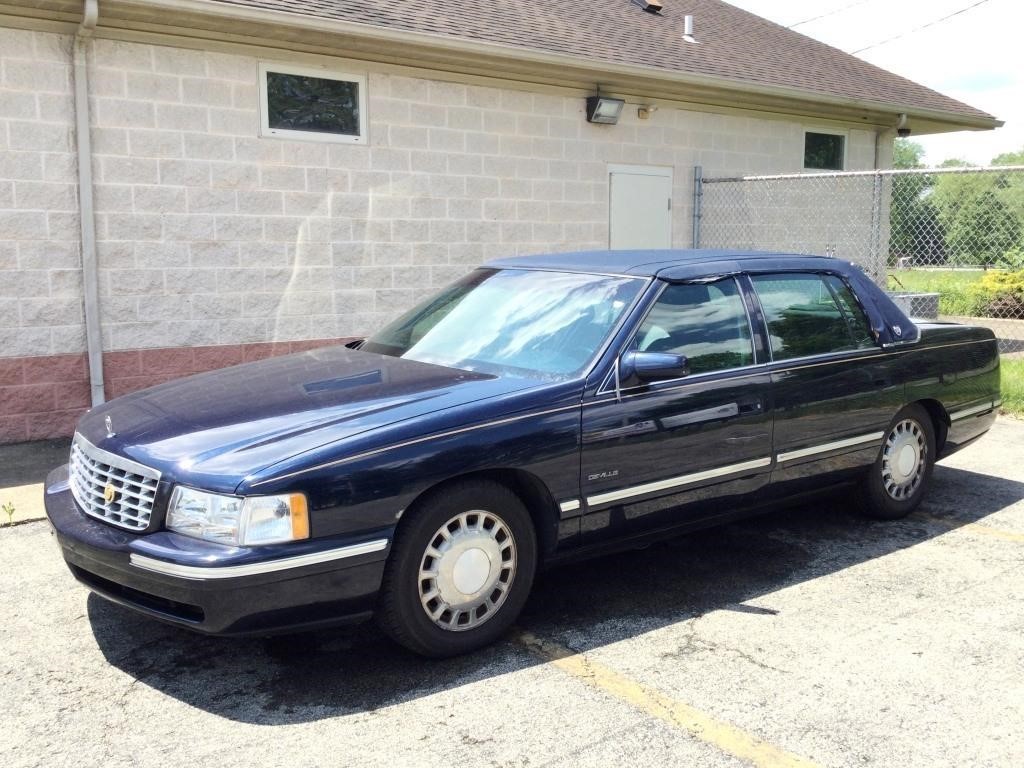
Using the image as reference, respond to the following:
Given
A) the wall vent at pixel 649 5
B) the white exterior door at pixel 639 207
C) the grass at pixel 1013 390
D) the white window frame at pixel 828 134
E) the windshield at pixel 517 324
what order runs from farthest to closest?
1. the white window frame at pixel 828 134
2. the wall vent at pixel 649 5
3. the white exterior door at pixel 639 207
4. the grass at pixel 1013 390
5. the windshield at pixel 517 324

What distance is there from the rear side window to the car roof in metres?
0.09

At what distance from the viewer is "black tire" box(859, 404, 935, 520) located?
18.2 feet

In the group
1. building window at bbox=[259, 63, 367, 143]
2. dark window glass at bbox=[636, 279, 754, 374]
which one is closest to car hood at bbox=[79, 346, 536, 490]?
dark window glass at bbox=[636, 279, 754, 374]

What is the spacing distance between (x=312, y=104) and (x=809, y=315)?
5.18 m

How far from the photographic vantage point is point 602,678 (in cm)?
371

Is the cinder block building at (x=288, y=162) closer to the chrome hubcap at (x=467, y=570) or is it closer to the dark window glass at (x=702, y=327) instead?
the dark window glass at (x=702, y=327)

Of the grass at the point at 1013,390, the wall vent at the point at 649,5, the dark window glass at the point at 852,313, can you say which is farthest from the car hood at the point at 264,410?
the wall vent at the point at 649,5

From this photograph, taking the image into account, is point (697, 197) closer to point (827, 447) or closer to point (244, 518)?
point (827, 447)

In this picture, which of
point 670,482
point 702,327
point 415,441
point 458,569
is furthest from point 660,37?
point 458,569

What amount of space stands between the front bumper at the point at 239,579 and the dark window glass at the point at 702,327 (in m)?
1.67

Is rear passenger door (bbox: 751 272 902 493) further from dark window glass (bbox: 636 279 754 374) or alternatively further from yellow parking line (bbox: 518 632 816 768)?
yellow parking line (bbox: 518 632 816 768)

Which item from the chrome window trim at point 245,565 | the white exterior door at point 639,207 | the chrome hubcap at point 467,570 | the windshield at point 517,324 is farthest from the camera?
the white exterior door at point 639,207

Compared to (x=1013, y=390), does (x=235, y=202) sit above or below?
above

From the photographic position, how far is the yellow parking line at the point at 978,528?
5.43 metres
